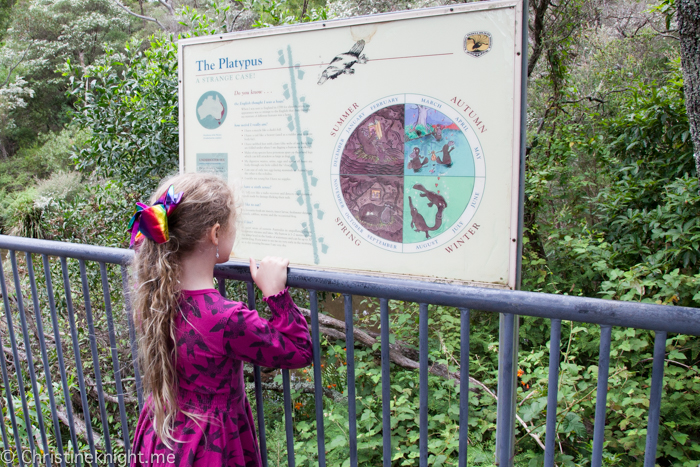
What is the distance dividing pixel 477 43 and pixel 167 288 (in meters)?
1.34

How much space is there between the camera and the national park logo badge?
170 cm

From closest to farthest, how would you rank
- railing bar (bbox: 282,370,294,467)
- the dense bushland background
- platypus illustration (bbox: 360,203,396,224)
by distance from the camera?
railing bar (bbox: 282,370,294,467) → platypus illustration (bbox: 360,203,396,224) → the dense bushland background

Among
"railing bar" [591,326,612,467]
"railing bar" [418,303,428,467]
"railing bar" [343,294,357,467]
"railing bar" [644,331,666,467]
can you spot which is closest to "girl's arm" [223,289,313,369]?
"railing bar" [343,294,357,467]

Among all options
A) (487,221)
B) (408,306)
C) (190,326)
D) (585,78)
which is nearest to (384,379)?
(190,326)

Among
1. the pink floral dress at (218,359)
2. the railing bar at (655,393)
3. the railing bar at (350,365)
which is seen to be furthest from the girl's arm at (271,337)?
the railing bar at (655,393)

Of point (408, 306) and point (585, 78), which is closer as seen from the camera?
point (408, 306)

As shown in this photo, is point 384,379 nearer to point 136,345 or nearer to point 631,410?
point 136,345

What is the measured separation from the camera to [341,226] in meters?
2.02

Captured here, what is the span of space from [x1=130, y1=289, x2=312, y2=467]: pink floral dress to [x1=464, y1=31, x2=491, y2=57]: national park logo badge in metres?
1.08

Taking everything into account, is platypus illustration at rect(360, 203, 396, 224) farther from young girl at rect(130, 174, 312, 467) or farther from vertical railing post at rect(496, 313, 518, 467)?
vertical railing post at rect(496, 313, 518, 467)

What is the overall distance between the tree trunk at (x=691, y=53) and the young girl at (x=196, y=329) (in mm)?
1798

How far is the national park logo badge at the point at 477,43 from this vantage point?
5.59 feet

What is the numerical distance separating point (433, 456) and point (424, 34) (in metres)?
2.14

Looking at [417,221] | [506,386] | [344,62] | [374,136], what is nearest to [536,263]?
[417,221]
